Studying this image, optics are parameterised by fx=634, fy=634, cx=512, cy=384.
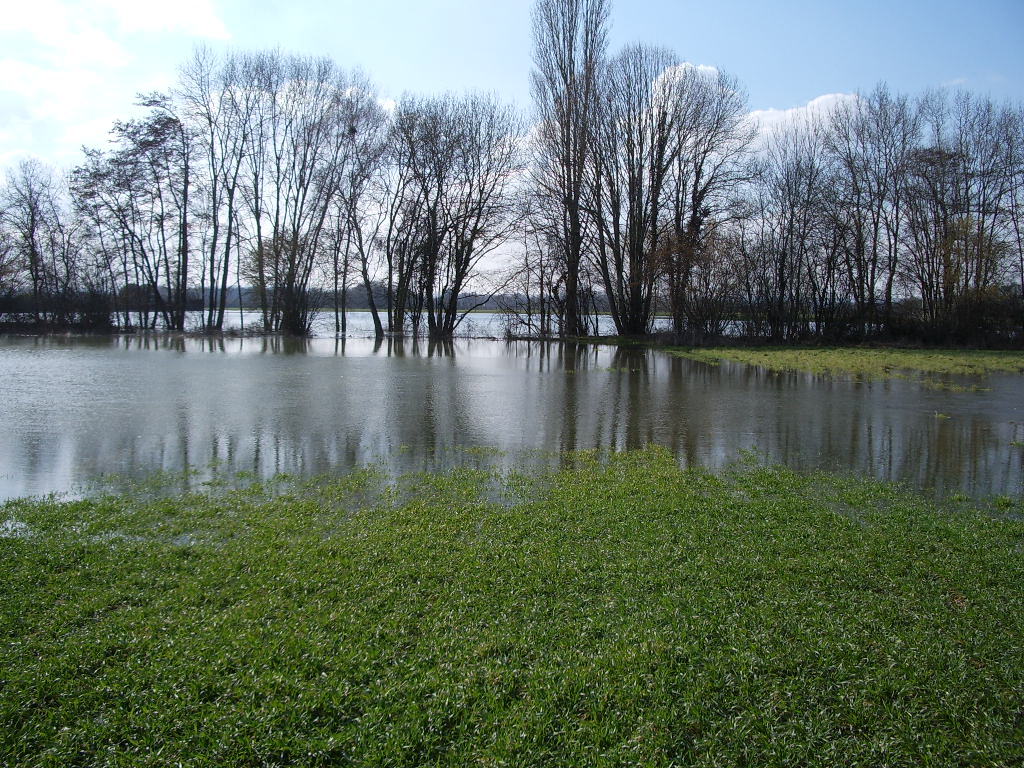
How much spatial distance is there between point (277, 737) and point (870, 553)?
3.76 metres

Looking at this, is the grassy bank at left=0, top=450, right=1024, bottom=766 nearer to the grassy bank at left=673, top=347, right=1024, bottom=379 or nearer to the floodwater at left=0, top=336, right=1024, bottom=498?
the floodwater at left=0, top=336, right=1024, bottom=498

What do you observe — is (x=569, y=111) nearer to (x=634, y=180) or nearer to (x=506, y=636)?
(x=634, y=180)

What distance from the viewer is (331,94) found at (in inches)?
1262

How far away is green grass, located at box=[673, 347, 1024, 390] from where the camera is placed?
55.8 feet

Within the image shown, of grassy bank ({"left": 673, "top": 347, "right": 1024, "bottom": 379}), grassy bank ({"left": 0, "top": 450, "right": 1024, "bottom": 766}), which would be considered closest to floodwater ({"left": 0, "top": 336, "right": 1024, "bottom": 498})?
grassy bank ({"left": 0, "top": 450, "right": 1024, "bottom": 766})

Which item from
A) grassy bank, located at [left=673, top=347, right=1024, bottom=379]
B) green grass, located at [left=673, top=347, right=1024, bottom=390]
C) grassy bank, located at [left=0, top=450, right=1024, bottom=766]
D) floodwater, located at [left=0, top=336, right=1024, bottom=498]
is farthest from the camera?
grassy bank, located at [left=673, top=347, right=1024, bottom=379]

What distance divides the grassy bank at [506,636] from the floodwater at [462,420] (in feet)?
6.39

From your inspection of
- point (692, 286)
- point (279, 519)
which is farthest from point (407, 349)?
point (279, 519)

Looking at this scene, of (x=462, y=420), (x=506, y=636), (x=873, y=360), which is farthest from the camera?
(x=873, y=360)

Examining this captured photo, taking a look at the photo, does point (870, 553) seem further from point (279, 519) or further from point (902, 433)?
point (902, 433)

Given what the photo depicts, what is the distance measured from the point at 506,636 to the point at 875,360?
20.9m

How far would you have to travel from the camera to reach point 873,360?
20312 mm

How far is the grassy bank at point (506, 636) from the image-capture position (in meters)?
2.43

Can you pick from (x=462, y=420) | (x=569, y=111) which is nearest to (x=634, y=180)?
(x=569, y=111)
